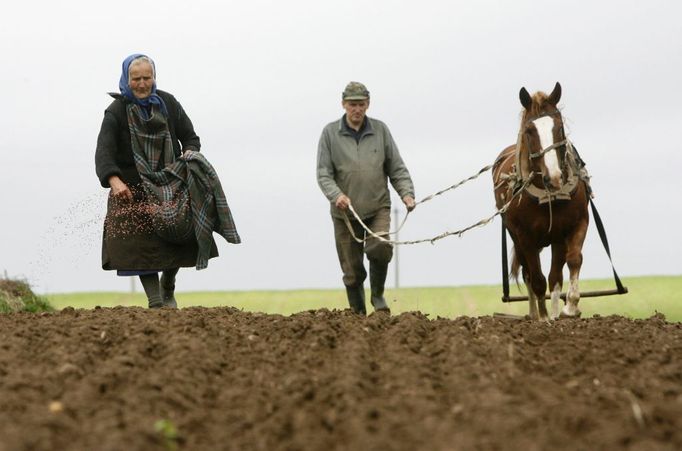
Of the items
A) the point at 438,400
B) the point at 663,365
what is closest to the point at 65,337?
the point at 438,400

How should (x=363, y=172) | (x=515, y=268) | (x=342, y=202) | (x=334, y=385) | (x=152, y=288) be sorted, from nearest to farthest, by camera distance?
(x=334, y=385) → (x=152, y=288) → (x=342, y=202) → (x=363, y=172) → (x=515, y=268)

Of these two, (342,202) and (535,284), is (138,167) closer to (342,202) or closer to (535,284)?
(342,202)

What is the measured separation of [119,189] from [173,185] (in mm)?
538

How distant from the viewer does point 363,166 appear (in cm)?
1102

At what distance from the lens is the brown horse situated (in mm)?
9711

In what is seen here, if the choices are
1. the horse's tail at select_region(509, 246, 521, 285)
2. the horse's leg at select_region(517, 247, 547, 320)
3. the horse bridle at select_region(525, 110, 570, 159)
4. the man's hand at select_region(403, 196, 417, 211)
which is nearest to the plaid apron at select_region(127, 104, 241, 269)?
the man's hand at select_region(403, 196, 417, 211)

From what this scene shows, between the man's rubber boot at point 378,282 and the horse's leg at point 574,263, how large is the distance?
6.14 feet

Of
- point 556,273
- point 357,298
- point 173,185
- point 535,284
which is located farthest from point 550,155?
point 173,185

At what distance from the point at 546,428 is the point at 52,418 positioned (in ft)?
6.79

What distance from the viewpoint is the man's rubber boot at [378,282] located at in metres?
11.3

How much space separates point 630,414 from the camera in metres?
4.97

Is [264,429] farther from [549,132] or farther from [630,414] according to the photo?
[549,132]

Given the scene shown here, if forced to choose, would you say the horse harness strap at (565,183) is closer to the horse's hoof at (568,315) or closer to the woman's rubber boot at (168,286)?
the horse's hoof at (568,315)

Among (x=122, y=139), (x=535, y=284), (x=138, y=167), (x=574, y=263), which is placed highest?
(x=122, y=139)
